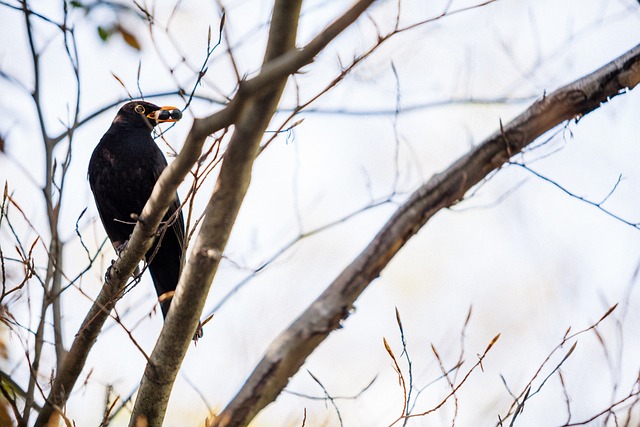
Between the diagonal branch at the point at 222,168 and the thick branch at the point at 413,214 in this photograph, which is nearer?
the thick branch at the point at 413,214

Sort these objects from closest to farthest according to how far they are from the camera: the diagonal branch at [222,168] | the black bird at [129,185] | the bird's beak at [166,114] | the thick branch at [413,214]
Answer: the thick branch at [413,214]
the diagonal branch at [222,168]
the black bird at [129,185]
the bird's beak at [166,114]

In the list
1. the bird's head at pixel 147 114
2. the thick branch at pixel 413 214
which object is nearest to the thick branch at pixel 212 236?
the thick branch at pixel 413 214

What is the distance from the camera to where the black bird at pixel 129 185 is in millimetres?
4844

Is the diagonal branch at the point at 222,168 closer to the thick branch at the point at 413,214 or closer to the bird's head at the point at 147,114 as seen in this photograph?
the thick branch at the point at 413,214

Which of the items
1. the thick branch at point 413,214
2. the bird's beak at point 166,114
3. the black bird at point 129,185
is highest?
the bird's beak at point 166,114

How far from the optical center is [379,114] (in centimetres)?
509

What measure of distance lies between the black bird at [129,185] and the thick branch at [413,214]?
2.85m

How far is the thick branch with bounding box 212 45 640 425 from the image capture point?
1937mm

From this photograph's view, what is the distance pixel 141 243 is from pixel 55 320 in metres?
1.10

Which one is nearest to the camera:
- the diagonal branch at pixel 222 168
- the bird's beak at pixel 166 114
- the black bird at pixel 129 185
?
the diagonal branch at pixel 222 168

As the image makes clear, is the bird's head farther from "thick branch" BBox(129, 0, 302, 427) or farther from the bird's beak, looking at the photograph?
"thick branch" BBox(129, 0, 302, 427)

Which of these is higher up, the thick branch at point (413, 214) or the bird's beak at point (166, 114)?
the bird's beak at point (166, 114)

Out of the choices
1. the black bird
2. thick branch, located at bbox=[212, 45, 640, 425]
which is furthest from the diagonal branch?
the black bird

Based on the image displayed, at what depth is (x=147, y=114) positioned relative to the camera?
17.4 ft
